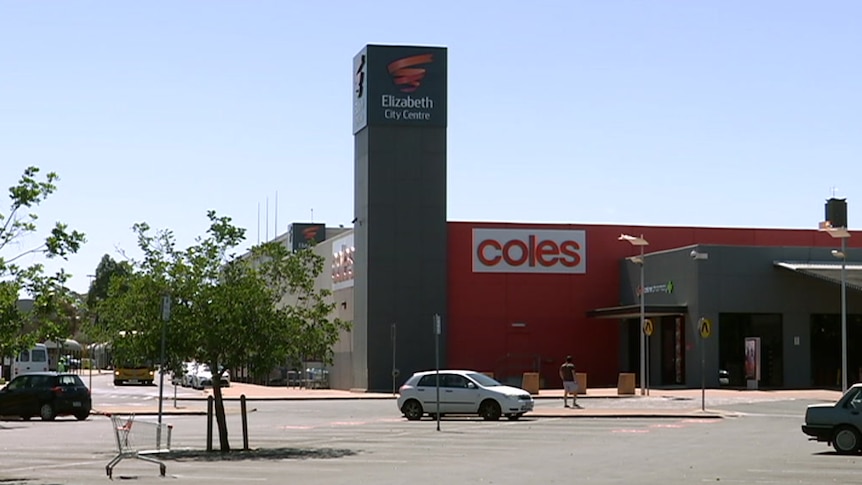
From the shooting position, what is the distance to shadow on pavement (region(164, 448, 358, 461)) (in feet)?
78.4

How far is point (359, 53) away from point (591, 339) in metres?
17.1

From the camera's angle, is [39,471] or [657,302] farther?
[657,302]

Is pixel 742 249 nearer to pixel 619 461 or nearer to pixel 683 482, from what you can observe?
pixel 619 461

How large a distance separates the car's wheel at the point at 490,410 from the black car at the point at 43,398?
476 inches

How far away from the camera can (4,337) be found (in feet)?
60.1

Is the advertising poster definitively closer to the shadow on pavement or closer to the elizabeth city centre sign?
the elizabeth city centre sign

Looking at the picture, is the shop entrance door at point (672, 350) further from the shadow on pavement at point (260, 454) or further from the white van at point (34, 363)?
the shadow on pavement at point (260, 454)

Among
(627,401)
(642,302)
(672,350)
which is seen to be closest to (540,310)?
(672,350)

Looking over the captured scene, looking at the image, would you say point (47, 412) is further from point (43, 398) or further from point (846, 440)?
point (846, 440)

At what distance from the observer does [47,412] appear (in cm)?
3938

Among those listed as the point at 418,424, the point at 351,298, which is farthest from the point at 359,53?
the point at 418,424

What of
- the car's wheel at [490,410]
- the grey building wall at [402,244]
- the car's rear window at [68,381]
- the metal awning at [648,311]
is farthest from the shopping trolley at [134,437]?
the grey building wall at [402,244]

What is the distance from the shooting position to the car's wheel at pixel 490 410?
3603 cm

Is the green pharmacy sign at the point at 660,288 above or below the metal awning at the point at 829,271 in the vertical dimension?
below
